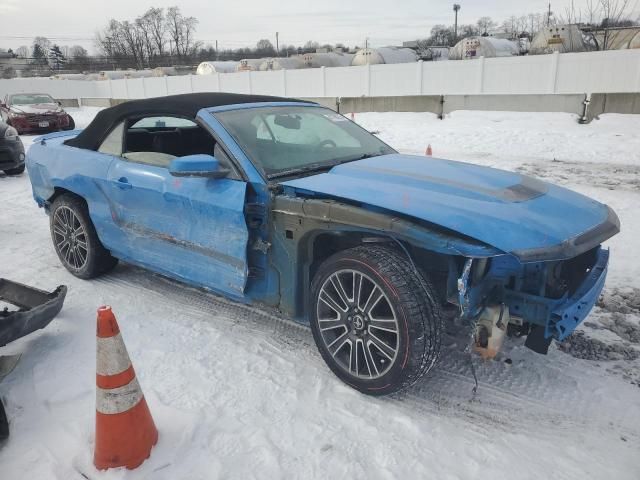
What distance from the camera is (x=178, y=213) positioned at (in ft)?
11.7

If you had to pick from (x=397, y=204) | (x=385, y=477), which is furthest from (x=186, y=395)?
(x=397, y=204)

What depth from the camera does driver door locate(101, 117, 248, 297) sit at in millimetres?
3252

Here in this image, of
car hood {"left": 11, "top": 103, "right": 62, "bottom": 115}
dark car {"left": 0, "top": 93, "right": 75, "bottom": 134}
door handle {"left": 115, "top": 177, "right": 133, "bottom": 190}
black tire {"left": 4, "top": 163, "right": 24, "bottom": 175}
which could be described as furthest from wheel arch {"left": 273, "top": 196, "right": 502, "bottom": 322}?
car hood {"left": 11, "top": 103, "right": 62, "bottom": 115}

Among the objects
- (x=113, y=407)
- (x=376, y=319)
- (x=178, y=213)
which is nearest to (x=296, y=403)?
(x=376, y=319)

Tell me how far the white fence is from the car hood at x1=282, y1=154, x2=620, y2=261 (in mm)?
15331

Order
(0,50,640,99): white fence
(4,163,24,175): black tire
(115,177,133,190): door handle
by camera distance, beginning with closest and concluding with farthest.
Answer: (115,177,133,190): door handle, (4,163,24,175): black tire, (0,50,640,99): white fence

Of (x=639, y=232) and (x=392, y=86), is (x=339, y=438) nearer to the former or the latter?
(x=639, y=232)

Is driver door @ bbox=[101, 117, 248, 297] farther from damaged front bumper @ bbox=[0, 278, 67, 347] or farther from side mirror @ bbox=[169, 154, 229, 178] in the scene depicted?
damaged front bumper @ bbox=[0, 278, 67, 347]

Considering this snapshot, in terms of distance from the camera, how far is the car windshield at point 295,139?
3.40 m

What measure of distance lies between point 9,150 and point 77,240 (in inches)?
235

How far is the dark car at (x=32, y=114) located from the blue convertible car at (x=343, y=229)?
547 inches

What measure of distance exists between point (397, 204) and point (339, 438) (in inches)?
47.8

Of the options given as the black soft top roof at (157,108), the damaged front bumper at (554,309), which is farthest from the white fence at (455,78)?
the damaged front bumper at (554,309)

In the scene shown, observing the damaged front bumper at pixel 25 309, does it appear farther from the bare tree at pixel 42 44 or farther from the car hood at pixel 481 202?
the bare tree at pixel 42 44
